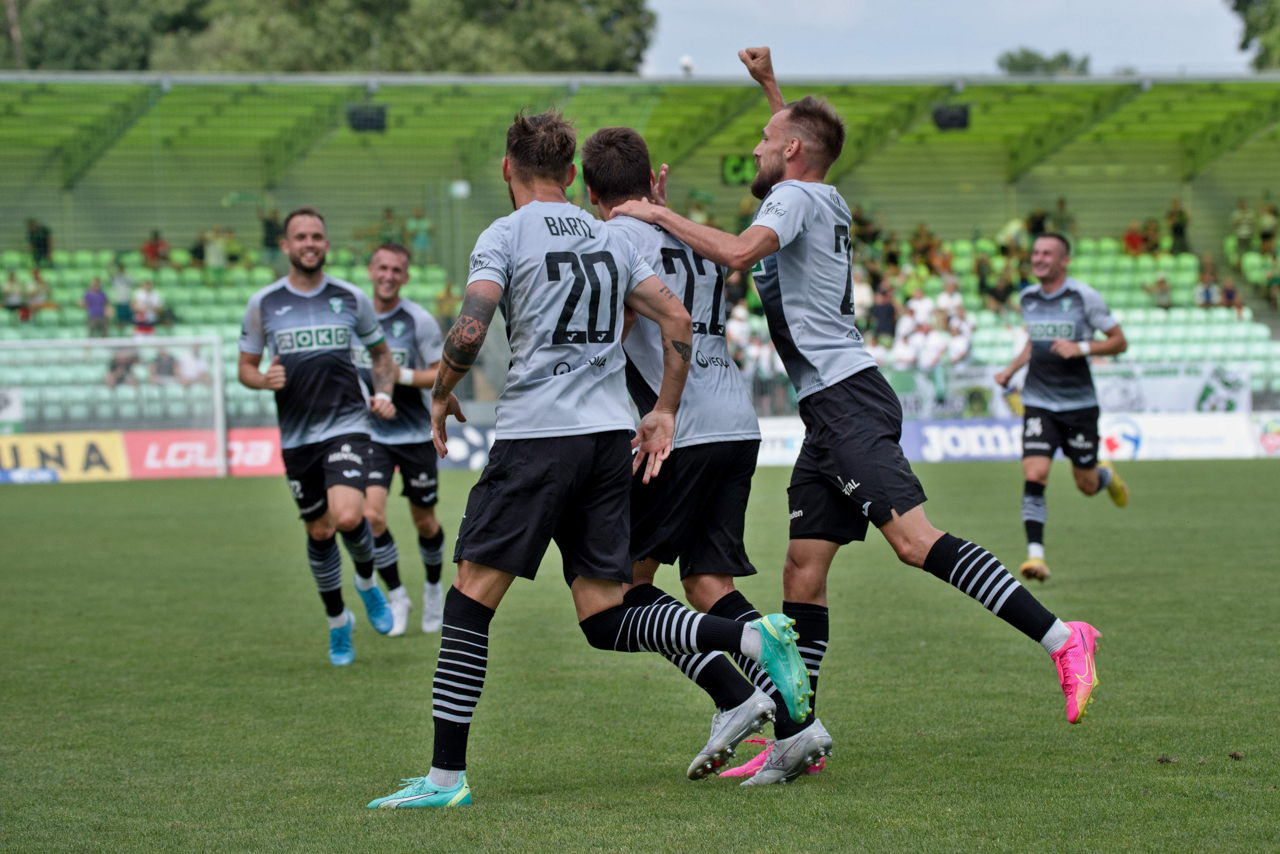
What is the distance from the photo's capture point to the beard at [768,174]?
4.84m

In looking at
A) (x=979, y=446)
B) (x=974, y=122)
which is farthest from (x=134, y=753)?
(x=974, y=122)

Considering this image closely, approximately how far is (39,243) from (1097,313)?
23.0 meters

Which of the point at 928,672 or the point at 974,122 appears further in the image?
the point at 974,122

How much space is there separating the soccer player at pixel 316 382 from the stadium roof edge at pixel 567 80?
20.1 meters

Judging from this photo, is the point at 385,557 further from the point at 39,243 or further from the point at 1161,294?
the point at 1161,294

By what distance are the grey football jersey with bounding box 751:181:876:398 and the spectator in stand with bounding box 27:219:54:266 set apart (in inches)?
986

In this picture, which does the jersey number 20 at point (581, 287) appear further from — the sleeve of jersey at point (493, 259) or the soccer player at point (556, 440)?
the sleeve of jersey at point (493, 259)

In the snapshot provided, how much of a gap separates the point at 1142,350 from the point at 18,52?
43087 mm

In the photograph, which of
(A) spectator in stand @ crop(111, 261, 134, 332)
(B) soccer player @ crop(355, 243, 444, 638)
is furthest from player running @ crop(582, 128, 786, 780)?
(A) spectator in stand @ crop(111, 261, 134, 332)

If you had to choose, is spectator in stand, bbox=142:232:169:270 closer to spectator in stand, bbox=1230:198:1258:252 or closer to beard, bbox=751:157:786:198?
beard, bbox=751:157:786:198

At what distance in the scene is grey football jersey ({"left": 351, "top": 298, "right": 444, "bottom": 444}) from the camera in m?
8.50

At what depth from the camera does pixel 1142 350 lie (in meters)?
25.3

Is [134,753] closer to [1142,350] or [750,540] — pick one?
[750,540]

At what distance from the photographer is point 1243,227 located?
1270 inches
